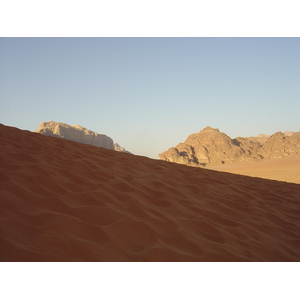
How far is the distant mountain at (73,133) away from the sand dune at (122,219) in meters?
63.5

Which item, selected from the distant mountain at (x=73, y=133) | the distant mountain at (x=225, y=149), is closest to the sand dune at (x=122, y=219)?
the distant mountain at (x=73, y=133)

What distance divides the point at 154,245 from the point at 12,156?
9.09ft

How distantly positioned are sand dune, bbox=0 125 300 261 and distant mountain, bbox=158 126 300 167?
64.8 meters

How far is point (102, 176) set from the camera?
3785 millimetres

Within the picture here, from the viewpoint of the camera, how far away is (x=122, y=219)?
2.43 m

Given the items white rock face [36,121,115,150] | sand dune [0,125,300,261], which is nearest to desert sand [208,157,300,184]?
sand dune [0,125,300,261]

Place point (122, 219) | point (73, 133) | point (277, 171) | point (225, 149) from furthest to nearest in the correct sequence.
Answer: point (225, 149) → point (73, 133) → point (277, 171) → point (122, 219)

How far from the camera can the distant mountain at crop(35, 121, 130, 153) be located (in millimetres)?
65438

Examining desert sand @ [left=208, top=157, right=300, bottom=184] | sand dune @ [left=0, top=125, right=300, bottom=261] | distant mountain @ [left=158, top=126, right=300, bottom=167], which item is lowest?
sand dune @ [left=0, top=125, right=300, bottom=261]

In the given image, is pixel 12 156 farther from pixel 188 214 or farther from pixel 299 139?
pixel 299 139

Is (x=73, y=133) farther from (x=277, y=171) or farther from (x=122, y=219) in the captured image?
(x=122, y=219)

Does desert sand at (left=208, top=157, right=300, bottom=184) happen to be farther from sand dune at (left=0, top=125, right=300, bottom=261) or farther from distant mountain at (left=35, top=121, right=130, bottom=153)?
distant mountain at (left=35, top=121, right=130, bottom=153)

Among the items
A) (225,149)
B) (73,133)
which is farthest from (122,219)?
(225,149)

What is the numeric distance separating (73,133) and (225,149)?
44438 mm
